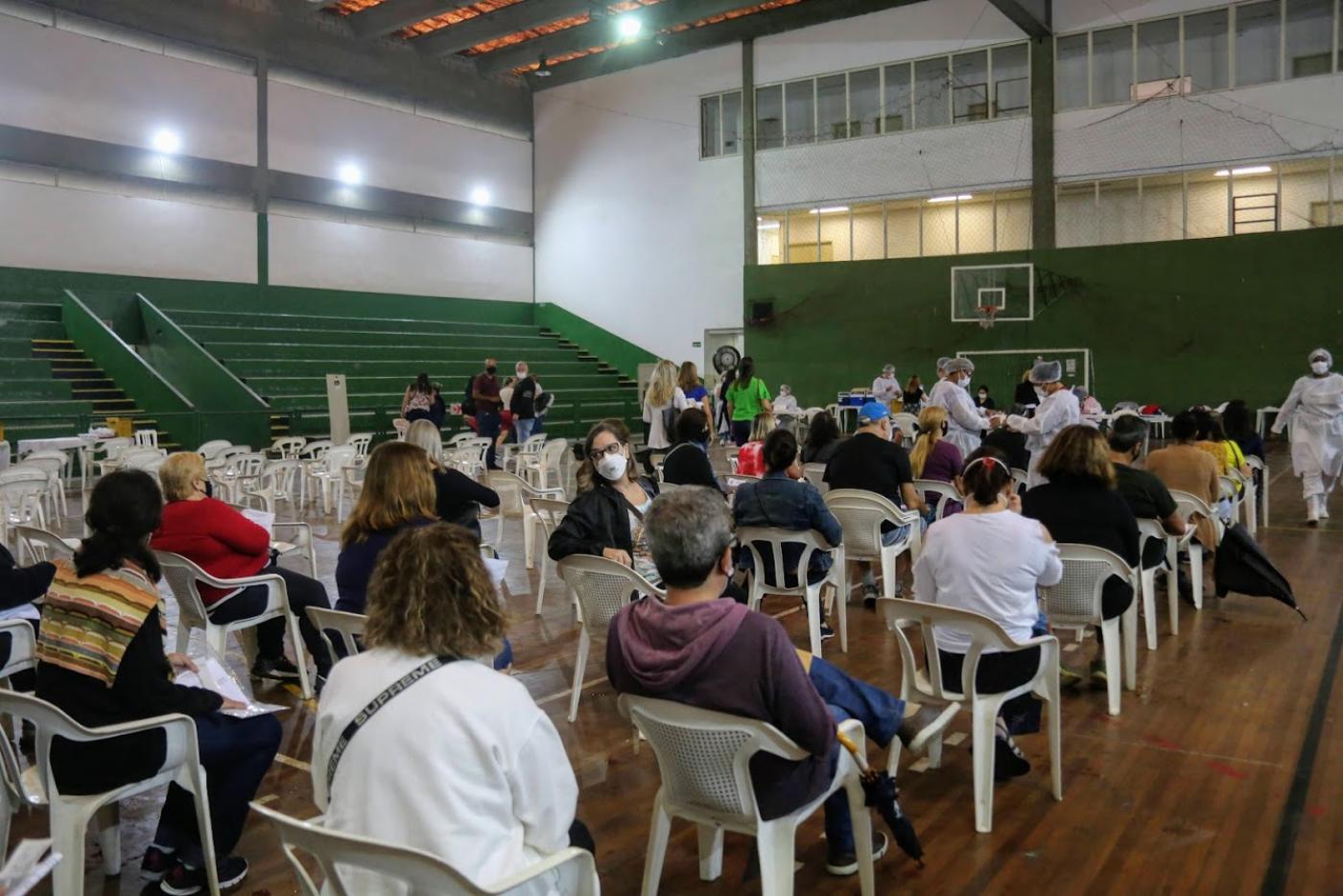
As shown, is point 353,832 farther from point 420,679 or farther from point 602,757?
point 602,757

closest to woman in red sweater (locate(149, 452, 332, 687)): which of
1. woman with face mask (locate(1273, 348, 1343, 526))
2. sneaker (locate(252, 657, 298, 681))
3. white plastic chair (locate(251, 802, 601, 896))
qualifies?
sneaker (locate(252, 657, 298, 681))

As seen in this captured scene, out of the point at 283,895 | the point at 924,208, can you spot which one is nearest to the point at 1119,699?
the point at 283,895

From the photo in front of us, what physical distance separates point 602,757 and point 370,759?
2.02 meters

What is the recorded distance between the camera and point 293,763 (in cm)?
361

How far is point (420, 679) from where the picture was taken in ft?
5.81

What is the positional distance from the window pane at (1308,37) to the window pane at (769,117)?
27.7 ft

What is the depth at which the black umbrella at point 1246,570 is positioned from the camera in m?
5.34

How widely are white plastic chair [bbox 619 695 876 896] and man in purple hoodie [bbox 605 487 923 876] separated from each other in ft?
0.09

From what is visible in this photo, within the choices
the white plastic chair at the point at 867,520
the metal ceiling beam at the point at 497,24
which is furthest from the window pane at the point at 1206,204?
the white plastic chair at the point at 867,520

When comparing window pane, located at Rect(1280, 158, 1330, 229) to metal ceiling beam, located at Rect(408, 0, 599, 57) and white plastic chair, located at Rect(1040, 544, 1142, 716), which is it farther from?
white plastic chair, located at Rect(1040, 544, 1142, 716)

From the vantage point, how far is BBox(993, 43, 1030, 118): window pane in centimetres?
1739

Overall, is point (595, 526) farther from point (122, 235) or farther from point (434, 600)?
point (122, 235)

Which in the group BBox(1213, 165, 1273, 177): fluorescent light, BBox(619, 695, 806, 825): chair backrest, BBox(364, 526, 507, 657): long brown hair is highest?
BBox(1213, 165, 1273, 177): fluorescent light

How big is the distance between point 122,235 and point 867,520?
16.0 m
